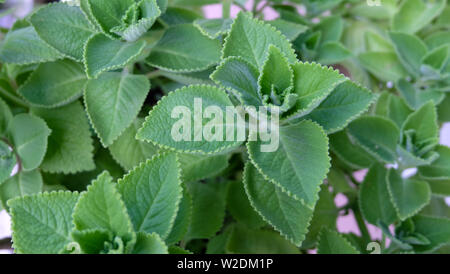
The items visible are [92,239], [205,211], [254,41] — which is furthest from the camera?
[205,211]

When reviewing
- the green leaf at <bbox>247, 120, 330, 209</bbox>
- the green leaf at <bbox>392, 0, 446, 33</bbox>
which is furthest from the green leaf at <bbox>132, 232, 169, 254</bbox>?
the green leaf at <bbox>392, 0, 446, 33</bbox>

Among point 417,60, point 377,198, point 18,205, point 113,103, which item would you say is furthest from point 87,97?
point 417,60

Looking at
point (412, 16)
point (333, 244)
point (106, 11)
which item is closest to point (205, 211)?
point (333, 244)

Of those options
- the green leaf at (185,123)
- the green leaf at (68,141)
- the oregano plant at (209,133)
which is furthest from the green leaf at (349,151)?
the green leaf at (68,141)

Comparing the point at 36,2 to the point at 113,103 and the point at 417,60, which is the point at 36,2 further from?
the point at 417,60

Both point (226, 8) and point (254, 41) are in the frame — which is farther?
point (226, 8)

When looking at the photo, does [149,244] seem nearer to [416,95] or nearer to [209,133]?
[209,133]

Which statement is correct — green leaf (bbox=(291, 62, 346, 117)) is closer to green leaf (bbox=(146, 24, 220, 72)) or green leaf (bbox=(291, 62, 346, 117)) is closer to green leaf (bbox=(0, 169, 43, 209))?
green leaf (bbox=(146, 24, 220, 72))
